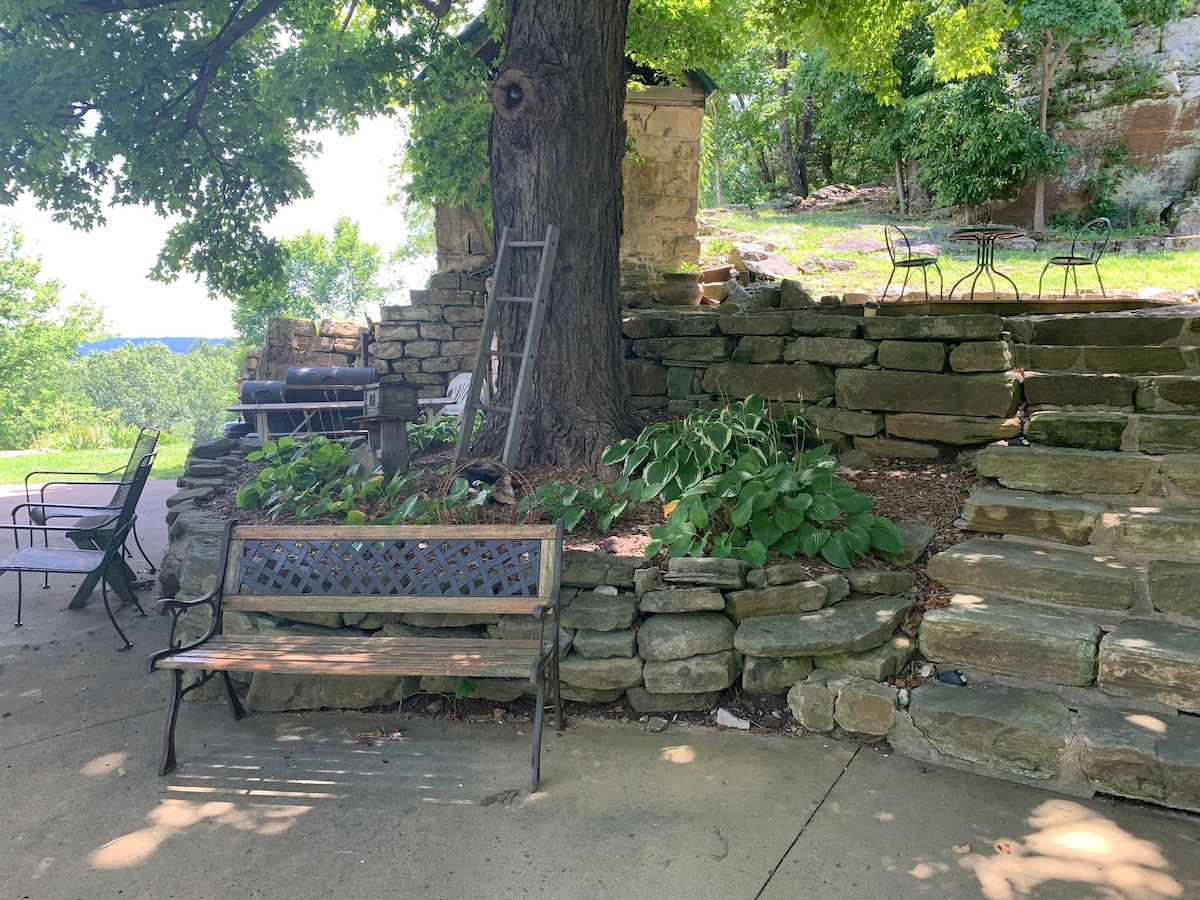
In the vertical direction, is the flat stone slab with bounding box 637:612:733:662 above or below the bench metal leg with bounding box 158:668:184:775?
above

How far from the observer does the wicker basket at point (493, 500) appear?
398cm

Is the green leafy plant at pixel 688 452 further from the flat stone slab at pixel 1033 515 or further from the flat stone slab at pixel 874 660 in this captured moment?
the flat stone slab at pixel 874 660

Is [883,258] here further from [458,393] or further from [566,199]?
[566,199]

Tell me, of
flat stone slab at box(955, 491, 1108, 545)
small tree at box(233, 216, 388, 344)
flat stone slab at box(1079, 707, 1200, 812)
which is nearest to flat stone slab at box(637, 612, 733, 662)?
flat stone slab at box(1079, 707, 1200, 812)

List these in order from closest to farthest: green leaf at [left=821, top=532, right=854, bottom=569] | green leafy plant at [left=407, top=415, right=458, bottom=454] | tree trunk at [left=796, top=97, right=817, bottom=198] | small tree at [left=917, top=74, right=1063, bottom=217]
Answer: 1. green leaf at [left=821, top=532, right=854, bottom=569]
2. green leafy plant at [left=407, top=415, right=458, bottom=454]
3. small tree at [left=917, top=74, right=1063, bottom=217]
4. tree trunk at [left=796, top=97, right=817, bottom=198]

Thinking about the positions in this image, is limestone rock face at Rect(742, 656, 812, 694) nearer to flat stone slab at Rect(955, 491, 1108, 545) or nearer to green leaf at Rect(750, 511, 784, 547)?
green leaf at Rect(750, 511, 784, 547)

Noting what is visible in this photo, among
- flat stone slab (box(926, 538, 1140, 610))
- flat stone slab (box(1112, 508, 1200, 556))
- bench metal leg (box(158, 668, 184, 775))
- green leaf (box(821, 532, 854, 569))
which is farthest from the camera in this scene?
green leaf (box(821, 532, 854, 569))

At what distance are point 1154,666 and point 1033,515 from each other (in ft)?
3.23

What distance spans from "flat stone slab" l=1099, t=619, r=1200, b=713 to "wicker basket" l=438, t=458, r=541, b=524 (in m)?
2.54

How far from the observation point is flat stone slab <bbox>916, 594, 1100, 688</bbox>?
2.91 meters

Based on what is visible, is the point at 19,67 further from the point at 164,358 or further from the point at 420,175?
the point at 164,358

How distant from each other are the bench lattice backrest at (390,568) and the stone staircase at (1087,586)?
1627mm

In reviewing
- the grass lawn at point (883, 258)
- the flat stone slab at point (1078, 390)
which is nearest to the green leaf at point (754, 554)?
the flat stone slab at point (1078, 390)

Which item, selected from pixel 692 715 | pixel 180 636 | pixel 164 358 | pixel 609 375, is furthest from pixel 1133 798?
pixel 164 358
